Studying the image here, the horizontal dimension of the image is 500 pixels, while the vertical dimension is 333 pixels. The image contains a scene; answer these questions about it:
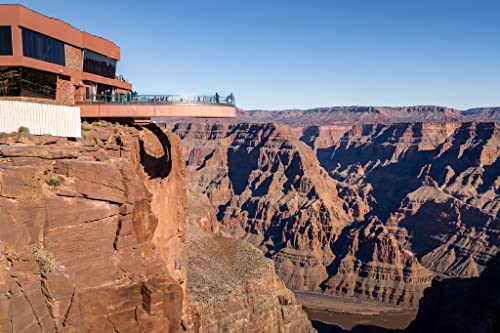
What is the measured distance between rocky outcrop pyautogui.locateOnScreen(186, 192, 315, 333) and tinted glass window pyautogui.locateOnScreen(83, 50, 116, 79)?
27982mm

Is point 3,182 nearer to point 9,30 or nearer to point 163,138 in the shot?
point 9,30

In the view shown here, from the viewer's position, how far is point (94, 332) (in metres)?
17.2

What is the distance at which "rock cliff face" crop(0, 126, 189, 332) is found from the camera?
49.1ft

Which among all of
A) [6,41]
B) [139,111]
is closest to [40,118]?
[6,41]

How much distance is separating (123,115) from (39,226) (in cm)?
1768

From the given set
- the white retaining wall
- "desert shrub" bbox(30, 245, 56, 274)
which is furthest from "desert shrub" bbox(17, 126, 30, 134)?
"desert shrub" bbox(30, 245, 56, 274)

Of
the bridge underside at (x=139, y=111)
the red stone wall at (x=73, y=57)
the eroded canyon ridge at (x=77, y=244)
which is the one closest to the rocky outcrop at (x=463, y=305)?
the bridge underside at (x=139, y=111)

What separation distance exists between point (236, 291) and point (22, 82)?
42.5 meters

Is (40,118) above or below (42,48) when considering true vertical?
below

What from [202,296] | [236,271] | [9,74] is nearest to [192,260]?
[236,271]

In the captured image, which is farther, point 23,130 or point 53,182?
point 23,130

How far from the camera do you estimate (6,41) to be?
2845cm

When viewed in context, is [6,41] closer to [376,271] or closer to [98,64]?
[98,64]

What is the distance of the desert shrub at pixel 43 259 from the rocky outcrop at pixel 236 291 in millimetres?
40574
